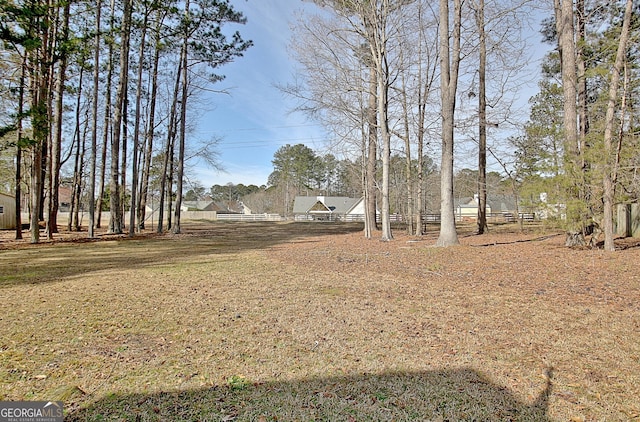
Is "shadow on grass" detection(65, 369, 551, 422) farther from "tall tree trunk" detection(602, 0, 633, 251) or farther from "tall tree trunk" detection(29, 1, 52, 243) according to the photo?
"tall tree trunk" detection(29, 1, 52, 243)

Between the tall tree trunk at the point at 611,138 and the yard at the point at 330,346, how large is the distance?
198 cm

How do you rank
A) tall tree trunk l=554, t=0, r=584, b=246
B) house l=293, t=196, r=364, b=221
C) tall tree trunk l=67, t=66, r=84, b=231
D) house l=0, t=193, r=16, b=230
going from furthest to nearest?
house l=293, t=196, r=364, b=221, house l=0, t=193, r=16, b=230, tall tree trunk l=67, t=66, r=84, b=231, tall tree trunk l=554, t=0, r=584, b=246

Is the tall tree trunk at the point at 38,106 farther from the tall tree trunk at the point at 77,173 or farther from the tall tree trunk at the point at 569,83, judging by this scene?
the tall tree trunk at the point at 569,83

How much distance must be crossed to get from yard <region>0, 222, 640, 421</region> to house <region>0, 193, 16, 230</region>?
19666 millimetres

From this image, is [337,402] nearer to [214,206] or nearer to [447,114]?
[447,114]

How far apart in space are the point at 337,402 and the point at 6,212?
87.1 feet

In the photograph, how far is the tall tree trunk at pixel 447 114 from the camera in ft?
29.5

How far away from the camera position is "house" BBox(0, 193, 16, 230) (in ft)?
65.1

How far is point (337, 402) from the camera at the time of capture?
2.12 meters

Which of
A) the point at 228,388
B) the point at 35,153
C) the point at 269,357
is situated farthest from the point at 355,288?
the point at 35,153

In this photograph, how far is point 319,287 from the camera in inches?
198

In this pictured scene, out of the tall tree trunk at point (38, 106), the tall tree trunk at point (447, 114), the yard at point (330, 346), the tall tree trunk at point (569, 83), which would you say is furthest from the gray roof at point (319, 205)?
the yard at point (330, 346)

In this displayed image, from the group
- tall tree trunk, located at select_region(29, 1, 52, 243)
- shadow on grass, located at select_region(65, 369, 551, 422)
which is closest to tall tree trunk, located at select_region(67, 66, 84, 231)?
tall tree trunk, located at select_region(29, 1, 52, 243)

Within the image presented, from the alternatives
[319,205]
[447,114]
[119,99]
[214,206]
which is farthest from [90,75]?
[214,206]
